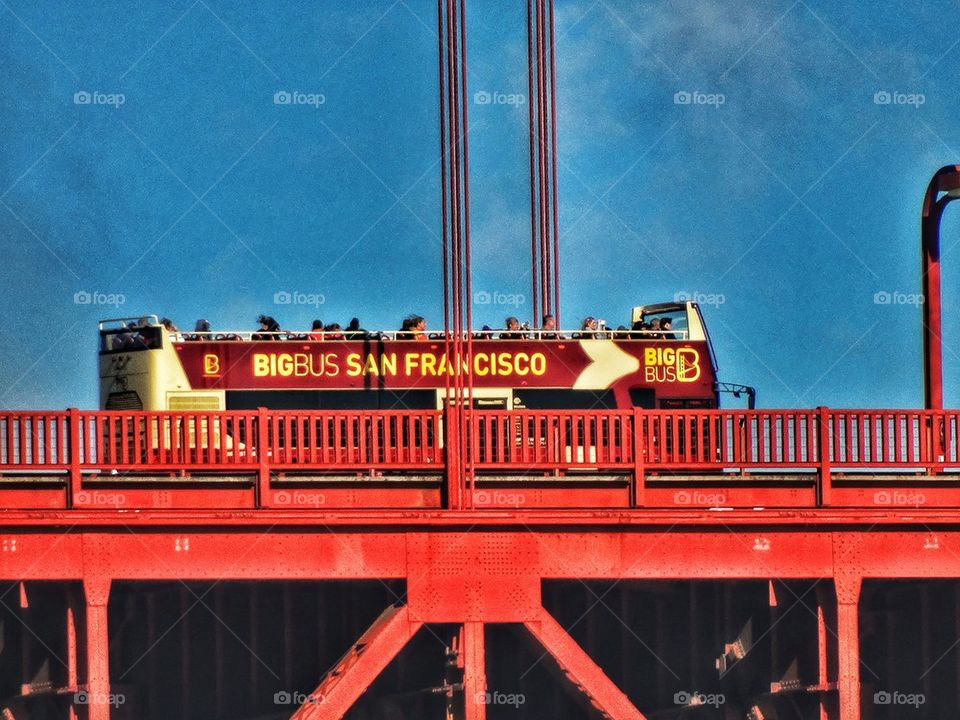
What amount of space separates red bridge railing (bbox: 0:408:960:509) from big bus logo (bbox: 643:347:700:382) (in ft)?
30.6

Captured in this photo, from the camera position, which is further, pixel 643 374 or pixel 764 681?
pixel 643 374

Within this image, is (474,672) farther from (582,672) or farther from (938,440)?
(938,440)

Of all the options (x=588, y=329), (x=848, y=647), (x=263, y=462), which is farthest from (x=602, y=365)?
(x=263, y=462)

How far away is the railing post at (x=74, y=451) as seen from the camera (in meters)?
23.1

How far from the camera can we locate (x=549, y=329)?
34.2 metres

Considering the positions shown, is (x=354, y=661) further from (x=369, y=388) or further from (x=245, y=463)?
(x=369, y=388)

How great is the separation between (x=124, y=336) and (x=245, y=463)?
10.4m

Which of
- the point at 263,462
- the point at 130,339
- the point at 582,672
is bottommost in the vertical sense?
the point at 582,672

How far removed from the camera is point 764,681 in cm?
2998

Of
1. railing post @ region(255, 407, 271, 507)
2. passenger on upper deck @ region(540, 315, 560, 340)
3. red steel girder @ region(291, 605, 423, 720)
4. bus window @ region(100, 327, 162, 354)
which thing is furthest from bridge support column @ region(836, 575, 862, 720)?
bus window @ region(100, 327, 162, 354)

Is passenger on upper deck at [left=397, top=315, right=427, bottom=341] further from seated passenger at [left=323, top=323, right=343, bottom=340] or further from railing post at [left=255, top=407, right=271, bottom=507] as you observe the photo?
railing post at [left=255, top=407, right=271, bottom=507]

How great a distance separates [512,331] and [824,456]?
34.1 feet

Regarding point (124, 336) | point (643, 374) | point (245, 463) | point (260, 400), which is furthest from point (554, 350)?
point (245, 463)

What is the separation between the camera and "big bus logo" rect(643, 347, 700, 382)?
1309 inches
